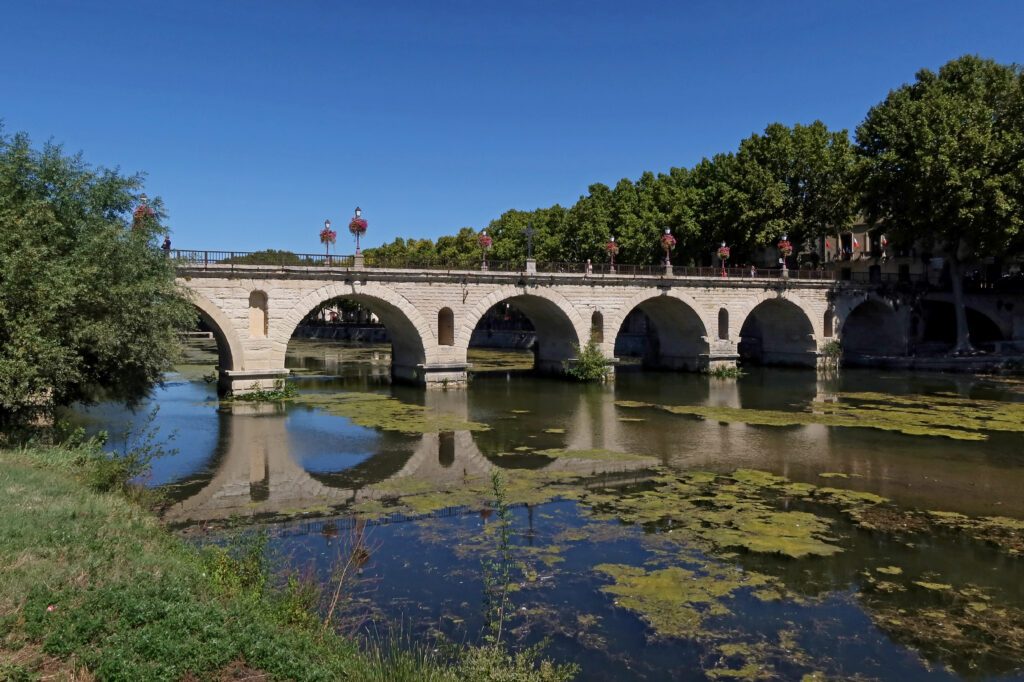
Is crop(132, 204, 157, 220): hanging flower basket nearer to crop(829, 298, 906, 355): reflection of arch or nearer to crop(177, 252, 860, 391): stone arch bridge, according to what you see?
crop(177, 252, 860, 391): stone arch bridge

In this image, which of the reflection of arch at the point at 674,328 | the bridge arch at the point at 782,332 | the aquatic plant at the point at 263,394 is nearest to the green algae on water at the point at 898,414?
the reflection of arch at the point at 674,328

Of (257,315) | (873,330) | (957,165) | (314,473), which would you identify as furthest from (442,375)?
(873,330)

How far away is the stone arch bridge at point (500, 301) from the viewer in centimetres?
3178

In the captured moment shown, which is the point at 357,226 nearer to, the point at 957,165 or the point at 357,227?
the point at 357,227

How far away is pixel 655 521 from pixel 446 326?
24.1 meters

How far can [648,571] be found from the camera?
464 inches

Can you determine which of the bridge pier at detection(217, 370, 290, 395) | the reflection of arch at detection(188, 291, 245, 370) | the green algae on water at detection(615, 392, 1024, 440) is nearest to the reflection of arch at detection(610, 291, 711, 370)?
the green algae on water at detection(615, 392, 1024, 440)

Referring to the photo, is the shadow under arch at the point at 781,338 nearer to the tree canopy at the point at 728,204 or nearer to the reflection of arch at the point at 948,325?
the tree canopy at the point at 728,204

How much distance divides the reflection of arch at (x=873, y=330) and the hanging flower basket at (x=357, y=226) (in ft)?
107

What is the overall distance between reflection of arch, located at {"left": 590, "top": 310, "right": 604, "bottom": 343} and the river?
1069cm

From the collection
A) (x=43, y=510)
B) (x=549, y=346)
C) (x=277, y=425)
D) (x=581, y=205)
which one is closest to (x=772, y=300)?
(x=549, y=346)

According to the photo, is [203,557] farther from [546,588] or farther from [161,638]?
[546,588]

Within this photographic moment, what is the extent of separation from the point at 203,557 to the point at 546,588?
4.80 m

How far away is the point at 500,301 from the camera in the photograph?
39.0m
